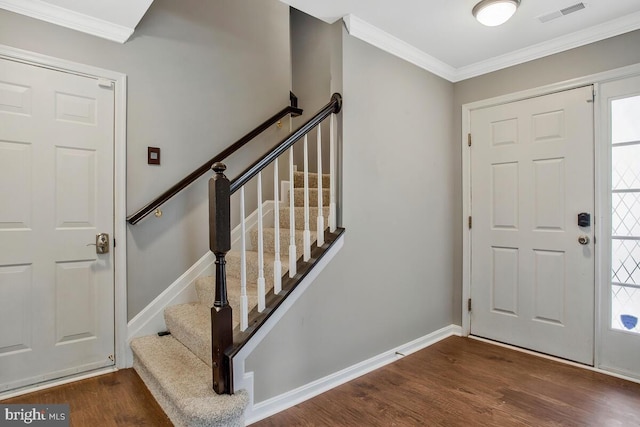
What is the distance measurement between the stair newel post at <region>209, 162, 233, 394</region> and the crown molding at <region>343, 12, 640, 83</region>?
145cm

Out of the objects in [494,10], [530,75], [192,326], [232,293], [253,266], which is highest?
[494,10]

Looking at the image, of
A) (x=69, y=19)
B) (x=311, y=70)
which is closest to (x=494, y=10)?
(x=311, y=70)

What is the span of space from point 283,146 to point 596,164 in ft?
7.44

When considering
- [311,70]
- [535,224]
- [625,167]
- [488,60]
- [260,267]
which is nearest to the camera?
[260,267]

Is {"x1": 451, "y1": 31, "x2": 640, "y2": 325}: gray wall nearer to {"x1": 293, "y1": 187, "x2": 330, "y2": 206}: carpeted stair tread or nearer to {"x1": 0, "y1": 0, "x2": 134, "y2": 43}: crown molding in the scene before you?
{"x1": 293, "y1": 187, "x2": 330, "y2": 206}: carpeted stair tread

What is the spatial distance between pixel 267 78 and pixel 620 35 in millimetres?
2696

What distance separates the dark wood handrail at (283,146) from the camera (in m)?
1.83

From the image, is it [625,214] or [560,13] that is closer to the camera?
[560,13]

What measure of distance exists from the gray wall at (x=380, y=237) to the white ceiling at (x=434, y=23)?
0.17 meters

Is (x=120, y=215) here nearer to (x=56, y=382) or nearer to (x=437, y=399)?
(x=56, y=382)

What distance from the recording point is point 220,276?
174cm

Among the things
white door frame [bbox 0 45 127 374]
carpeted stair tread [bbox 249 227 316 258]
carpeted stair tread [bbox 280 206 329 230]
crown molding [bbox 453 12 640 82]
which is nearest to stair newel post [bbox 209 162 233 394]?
carpeted stair tread [bbox 249 227 316 258]

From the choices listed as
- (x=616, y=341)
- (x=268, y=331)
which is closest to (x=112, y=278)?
(x=268, y=331)

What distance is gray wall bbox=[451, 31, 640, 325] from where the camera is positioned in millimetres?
2445
